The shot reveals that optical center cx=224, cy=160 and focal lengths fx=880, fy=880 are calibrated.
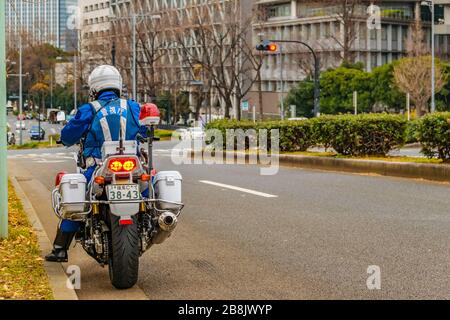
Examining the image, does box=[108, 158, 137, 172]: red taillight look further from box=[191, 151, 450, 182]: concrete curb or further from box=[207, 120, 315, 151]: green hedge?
box=[207, 120, 315, 151]: green hedge

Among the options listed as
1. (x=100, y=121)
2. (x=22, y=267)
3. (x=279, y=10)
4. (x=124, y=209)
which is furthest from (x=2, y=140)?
(x=279, y=10)

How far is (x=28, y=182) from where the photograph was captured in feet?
64.6

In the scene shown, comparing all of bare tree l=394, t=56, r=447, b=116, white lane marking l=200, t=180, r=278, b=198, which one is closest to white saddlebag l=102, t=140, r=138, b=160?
white lane marking l=200, t=180, r=278, b=198

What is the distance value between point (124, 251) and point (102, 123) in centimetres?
116

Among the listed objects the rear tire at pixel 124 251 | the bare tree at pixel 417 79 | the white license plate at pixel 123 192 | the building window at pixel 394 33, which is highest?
the building window at pixel 394 33

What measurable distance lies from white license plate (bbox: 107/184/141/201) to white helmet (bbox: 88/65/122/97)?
1.19 meters

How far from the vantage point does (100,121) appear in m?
7.34

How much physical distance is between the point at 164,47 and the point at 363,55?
20.1 meters

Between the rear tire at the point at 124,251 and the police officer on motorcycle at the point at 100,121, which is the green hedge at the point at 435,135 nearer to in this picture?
the police officer on motorcycle at the point at 100,121

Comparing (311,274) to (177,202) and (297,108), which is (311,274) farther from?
(297,108)

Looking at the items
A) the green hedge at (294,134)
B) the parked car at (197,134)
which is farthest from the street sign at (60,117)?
the parked car at (197,134)

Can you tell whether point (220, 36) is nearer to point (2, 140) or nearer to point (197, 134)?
point (197, 134)

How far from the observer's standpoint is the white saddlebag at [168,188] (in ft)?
23.5
